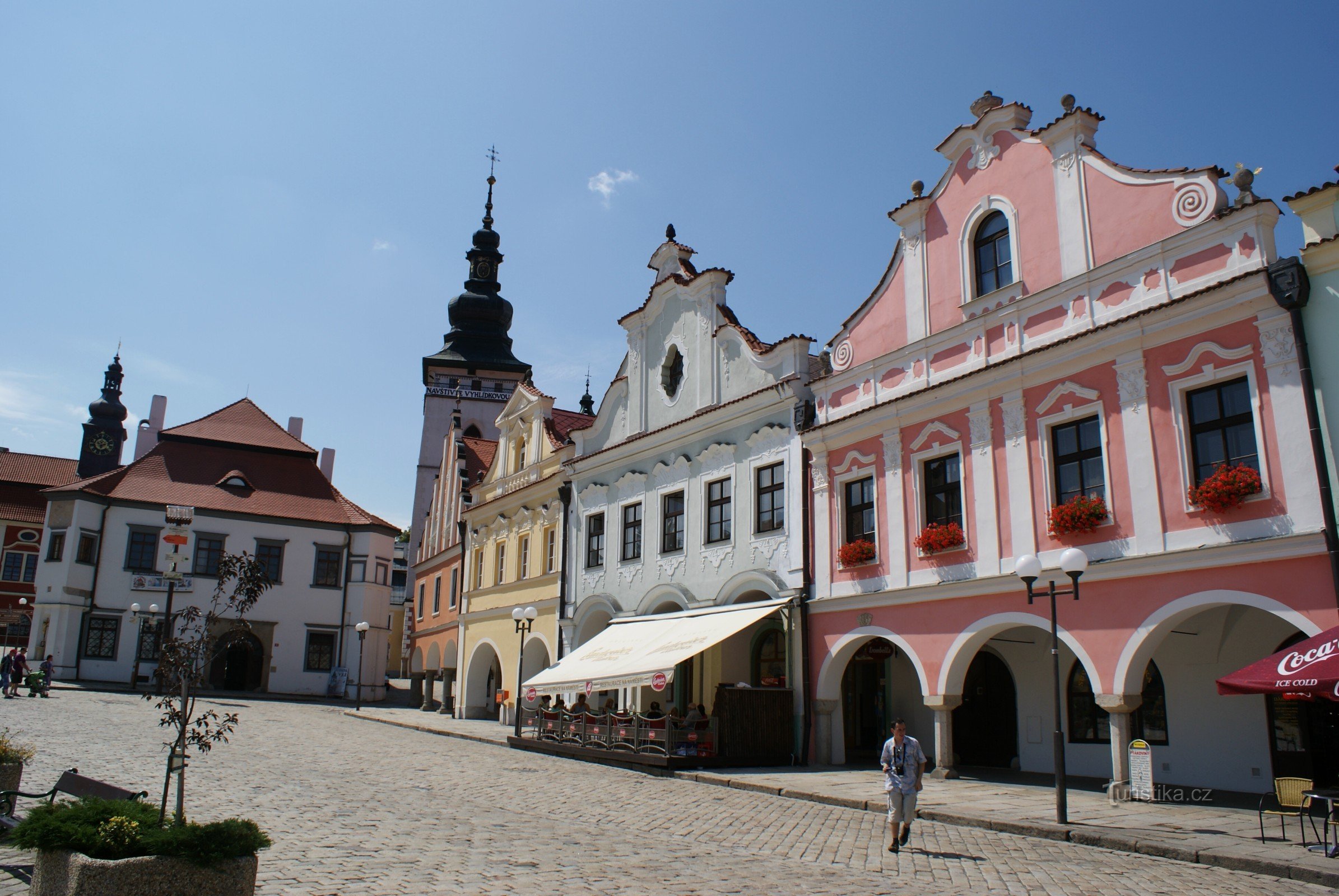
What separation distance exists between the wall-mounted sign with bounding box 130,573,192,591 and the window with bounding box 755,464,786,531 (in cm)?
3043

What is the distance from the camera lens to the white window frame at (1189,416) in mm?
13258

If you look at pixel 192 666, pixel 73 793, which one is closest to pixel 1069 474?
pixel 192 666

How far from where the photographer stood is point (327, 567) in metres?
47.1

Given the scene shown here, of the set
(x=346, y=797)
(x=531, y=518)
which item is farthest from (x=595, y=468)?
(x=346, y=797)

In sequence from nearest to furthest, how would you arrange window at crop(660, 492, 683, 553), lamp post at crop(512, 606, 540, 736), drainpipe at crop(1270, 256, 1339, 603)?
drainpipe at crop(1270, 256, 1339, 603) < lamp post at crop(512, 606, 540, 736) < window at crop(660, 492, 683, 553)

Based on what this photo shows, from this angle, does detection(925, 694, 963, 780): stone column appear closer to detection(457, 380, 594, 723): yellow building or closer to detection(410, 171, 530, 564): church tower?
detection(457, 380, 594, 723): yellow building

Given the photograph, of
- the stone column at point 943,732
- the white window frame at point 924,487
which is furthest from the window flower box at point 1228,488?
the stone column at point 943,732

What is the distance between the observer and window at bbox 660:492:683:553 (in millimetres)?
24609

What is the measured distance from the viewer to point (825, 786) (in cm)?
1569

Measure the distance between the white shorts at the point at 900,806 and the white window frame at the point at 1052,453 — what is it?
6582 millimetres

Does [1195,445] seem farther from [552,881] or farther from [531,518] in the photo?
[531,518]

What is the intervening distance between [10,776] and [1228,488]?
564 inches

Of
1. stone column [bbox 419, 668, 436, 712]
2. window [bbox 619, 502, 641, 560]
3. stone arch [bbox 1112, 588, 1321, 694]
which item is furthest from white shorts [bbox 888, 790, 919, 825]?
stone column [bbox 419, 668, 436, 712]

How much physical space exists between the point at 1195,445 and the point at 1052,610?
384 centimetres
